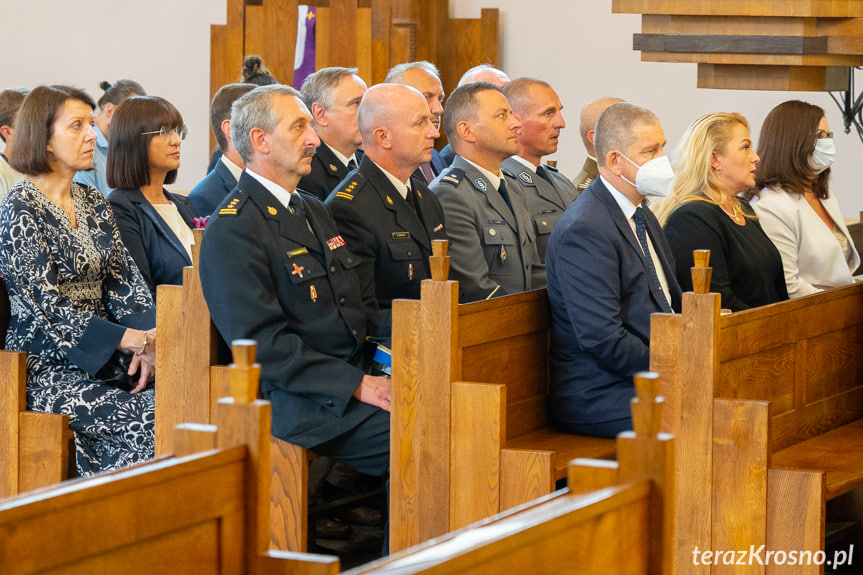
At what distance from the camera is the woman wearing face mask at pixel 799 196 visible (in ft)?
13.8

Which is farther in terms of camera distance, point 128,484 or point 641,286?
point 641,286

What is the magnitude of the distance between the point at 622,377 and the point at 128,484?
6.45ft

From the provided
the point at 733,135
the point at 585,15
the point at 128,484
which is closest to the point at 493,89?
the point at 733,135

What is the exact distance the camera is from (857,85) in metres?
6.78

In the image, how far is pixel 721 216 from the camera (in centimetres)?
380

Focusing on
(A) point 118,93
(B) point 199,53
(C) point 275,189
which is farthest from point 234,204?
(B) point 199,53

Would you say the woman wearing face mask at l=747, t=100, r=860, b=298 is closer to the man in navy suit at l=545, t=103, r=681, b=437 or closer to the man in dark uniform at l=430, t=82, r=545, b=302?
the man in dark uniform at l=430, t=82, r=545, b=302

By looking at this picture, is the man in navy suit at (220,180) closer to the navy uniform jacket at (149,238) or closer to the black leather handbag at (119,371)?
the navy uniform jacket at (149,238)

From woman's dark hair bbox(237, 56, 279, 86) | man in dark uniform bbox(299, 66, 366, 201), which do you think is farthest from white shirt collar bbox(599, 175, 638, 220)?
woman's dark hair bbox(237, 56, 279, 86)

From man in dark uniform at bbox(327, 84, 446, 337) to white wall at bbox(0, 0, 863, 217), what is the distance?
4.11 m

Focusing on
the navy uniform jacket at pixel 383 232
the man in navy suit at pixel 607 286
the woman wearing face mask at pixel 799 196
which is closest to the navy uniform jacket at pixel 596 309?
the man in navy suit at pixel 607 286

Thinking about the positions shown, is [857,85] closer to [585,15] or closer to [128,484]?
[585,15]

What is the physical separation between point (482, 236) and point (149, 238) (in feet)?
3.32

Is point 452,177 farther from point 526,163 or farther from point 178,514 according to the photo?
point 178,514
